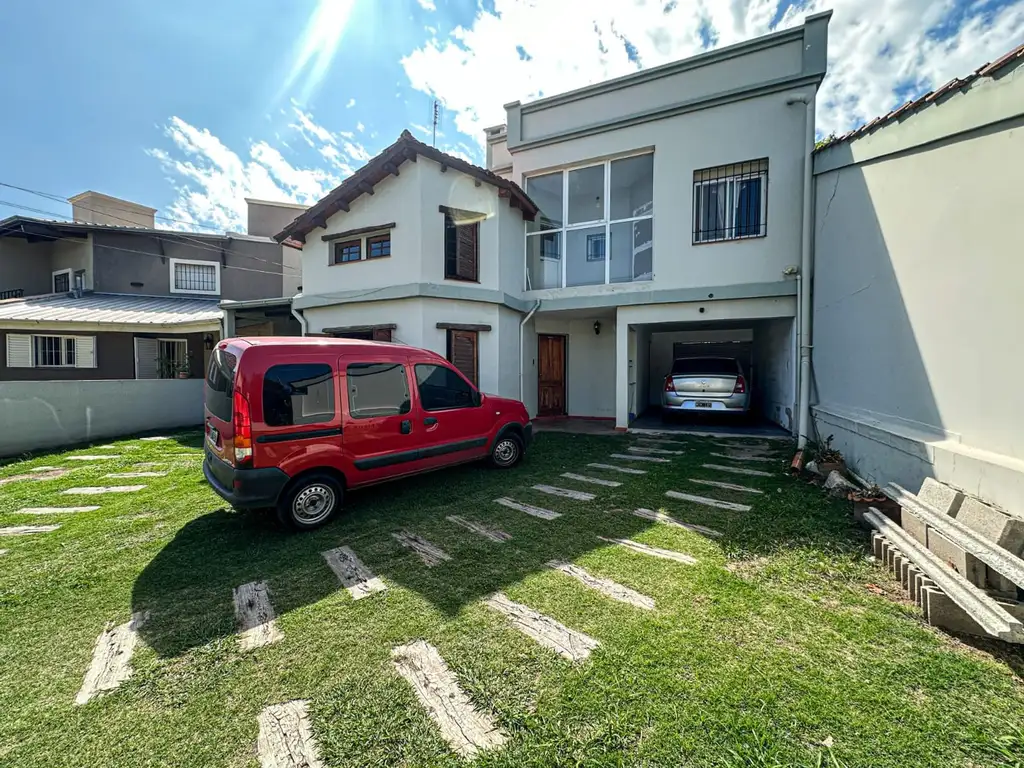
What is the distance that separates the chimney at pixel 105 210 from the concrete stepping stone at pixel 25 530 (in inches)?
741

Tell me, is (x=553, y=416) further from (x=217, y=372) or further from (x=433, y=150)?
(x=217, y=372)

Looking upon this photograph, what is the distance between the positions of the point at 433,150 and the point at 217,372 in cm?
639

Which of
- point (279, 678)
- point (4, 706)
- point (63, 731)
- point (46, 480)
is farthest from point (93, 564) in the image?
point (46, 480)

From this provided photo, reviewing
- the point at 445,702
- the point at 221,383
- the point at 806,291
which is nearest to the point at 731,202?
the point at 806,291

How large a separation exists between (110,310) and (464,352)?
11.2 metres

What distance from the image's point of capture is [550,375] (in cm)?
1163

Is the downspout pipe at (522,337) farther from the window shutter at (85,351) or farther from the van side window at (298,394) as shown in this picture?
the window shutter at (85,351)

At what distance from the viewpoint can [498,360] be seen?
9.55 m

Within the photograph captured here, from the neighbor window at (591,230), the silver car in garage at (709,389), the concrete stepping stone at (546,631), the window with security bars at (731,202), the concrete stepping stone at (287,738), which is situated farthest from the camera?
the neighbor window at (591,230)

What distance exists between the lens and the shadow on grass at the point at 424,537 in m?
3.08

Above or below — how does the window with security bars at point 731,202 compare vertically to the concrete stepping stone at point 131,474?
above

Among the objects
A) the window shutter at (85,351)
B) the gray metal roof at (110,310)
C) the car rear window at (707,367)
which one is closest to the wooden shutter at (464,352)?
the car rear window at (707,367)

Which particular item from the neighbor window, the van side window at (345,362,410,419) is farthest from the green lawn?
the neighbor window

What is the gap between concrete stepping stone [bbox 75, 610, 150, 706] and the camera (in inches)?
89.4
